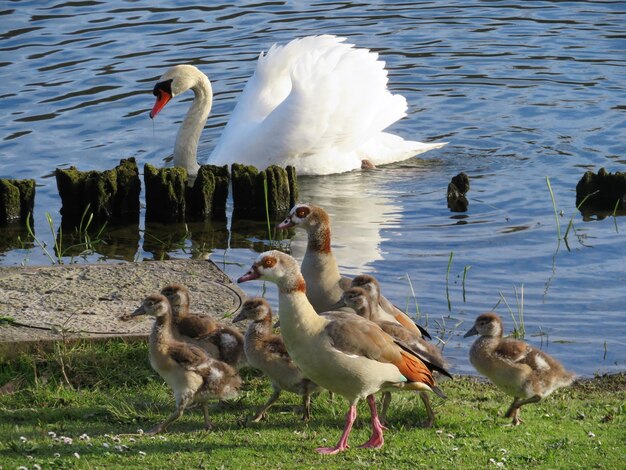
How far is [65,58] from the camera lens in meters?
19.6

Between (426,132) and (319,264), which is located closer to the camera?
(319,264)

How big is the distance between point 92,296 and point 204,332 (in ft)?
5.13

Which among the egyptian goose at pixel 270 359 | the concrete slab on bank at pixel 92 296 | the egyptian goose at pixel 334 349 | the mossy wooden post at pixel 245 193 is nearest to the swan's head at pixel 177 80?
the mossy wooden post at pixel 245 193

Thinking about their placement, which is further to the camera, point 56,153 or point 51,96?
point 51,96

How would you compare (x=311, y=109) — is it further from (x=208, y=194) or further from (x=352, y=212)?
(x=208, y=194)

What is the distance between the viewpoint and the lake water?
11.0 m

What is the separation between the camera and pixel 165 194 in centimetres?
1298

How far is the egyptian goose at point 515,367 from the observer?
24.2 feet

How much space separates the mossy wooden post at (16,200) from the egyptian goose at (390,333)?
18.9 feet

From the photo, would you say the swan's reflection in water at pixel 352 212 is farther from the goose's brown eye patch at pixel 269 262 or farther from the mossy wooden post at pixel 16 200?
the goose's brown eye patch at pixel 269 262

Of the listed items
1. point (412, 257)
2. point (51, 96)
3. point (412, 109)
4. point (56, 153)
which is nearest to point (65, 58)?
point (51, 96)

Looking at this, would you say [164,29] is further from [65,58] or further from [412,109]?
[412,109]

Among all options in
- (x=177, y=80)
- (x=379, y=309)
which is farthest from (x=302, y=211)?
(x=177, y=80)

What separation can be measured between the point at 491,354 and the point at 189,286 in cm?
281
